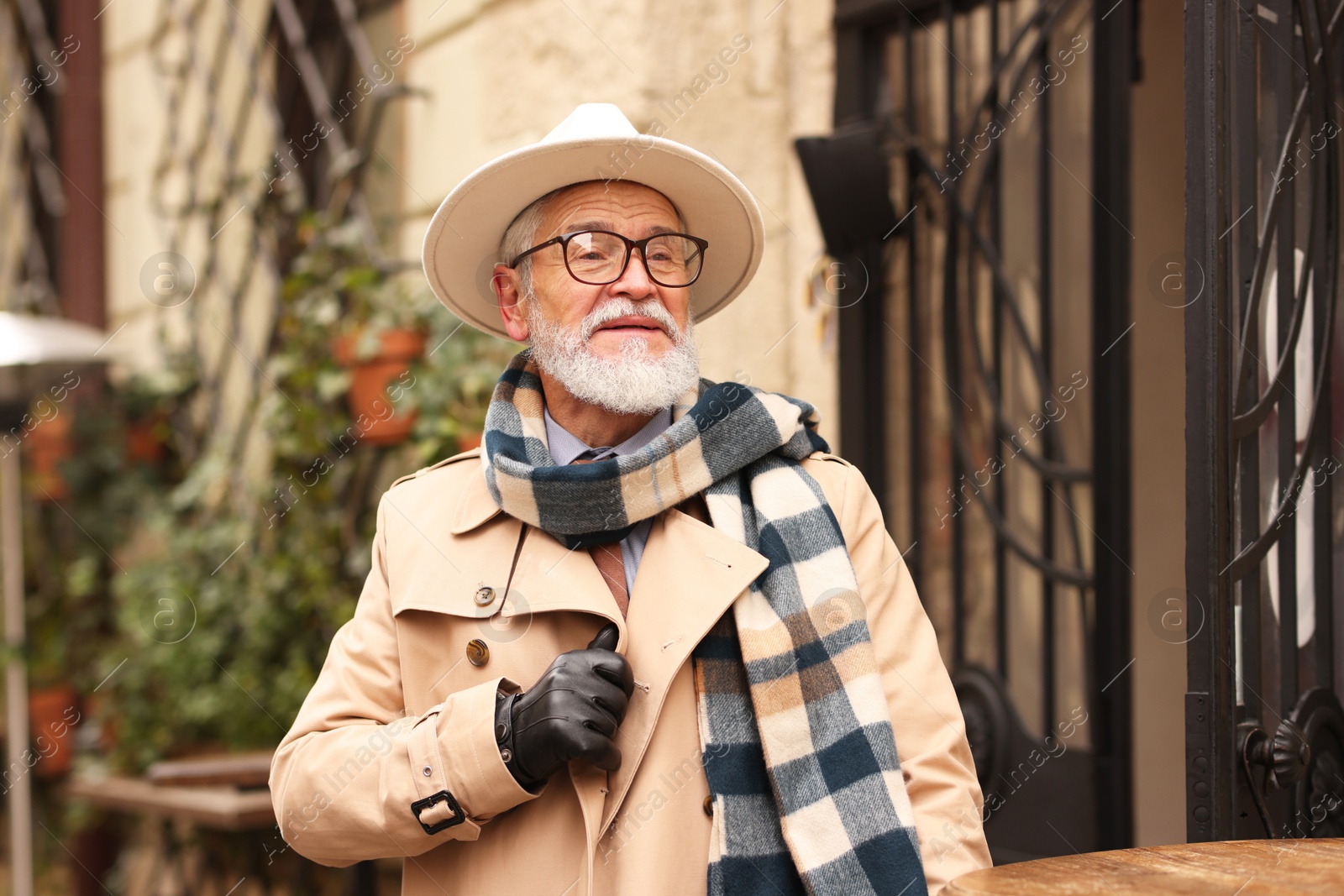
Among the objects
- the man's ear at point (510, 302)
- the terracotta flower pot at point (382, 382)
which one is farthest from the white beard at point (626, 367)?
the terracotta flower pot at point (382, 382)

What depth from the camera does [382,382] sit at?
371 cm

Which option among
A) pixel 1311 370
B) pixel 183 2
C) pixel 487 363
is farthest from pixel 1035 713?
pixel 183 2

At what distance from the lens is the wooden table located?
1280mm

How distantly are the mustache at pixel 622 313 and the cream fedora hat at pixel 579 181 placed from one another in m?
0.23

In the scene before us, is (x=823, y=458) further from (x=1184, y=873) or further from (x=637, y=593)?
(x=1184, y=873)

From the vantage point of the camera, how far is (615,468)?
184 cm

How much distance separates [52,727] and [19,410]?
1.67m

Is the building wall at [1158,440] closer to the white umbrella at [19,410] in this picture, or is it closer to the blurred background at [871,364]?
the blurred background at [871,364]

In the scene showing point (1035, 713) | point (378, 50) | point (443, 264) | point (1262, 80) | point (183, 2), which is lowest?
point (1035, 713)

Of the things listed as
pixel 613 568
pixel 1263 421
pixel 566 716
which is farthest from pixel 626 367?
pixel 1263 421

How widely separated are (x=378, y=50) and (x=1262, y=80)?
3082mm

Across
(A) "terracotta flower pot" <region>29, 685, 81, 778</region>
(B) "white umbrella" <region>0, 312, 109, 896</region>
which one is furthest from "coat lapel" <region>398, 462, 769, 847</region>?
(A) "terracotta flower pot" <region>29, 685, 81, 778</region>

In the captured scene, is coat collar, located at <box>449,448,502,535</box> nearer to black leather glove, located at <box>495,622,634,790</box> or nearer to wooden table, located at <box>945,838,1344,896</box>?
black leather glove, located at <box>495,622,634,790</box>

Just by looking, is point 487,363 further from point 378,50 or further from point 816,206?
point 378,50
